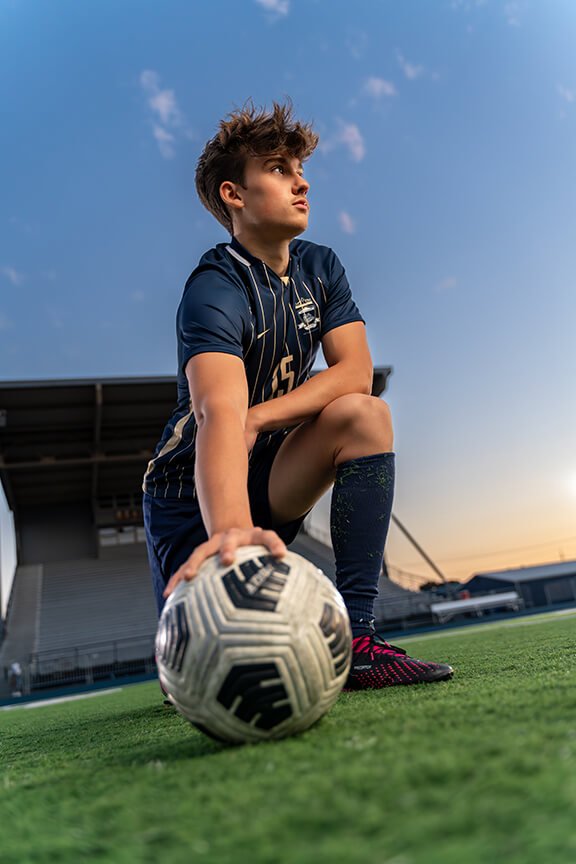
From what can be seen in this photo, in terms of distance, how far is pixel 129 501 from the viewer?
22984mm

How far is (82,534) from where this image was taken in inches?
915

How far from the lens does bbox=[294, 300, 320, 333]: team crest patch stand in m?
2.42

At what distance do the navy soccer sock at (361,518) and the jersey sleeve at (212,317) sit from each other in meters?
0.57

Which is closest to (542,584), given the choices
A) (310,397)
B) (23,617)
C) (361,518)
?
(23,617)

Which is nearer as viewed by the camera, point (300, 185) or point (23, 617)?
point (300, 185)

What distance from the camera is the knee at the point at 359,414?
2242 mm

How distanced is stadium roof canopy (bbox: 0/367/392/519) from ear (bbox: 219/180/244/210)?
15.3 meters

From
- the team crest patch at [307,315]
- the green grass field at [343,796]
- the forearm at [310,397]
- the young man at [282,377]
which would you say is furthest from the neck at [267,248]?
the green grass field at [343,796]

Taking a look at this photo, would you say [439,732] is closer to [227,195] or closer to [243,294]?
[243,294]

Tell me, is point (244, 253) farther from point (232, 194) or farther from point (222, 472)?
point (222, 472)

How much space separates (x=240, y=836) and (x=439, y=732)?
1.55ft

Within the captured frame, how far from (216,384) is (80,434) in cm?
1860

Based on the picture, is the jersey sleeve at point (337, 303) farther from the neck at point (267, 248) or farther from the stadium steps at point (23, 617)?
the stadium steps at point (23, 617)

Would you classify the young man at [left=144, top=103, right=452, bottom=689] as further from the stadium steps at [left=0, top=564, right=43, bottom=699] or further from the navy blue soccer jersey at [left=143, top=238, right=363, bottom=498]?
the stadium steps at [left=0, top=564, right=43, bottom=699]
